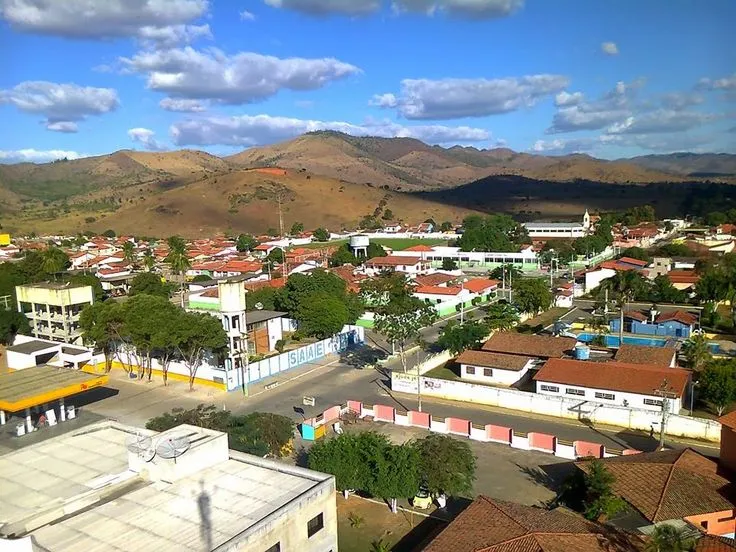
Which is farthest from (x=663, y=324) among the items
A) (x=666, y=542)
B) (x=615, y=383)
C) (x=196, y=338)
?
(x=666, y=542)

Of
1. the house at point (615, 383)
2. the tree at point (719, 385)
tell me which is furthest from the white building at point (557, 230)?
the tree at point (719, 385)

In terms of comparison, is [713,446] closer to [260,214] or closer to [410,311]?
[410,311]

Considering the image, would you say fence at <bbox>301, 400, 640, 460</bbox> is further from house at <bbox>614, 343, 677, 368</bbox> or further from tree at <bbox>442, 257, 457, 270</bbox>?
tree at <bbox>442, 257, 457, 270</bbox>

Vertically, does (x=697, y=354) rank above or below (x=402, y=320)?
below

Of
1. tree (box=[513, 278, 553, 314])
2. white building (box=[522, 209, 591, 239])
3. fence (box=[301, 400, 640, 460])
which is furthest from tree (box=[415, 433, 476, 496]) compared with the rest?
white building (box=[522, 209, 591, 239])

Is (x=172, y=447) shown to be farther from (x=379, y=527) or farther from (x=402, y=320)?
(x=402, y=320)

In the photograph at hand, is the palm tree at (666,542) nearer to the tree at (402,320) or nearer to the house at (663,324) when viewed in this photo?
the tree at (402,320)
